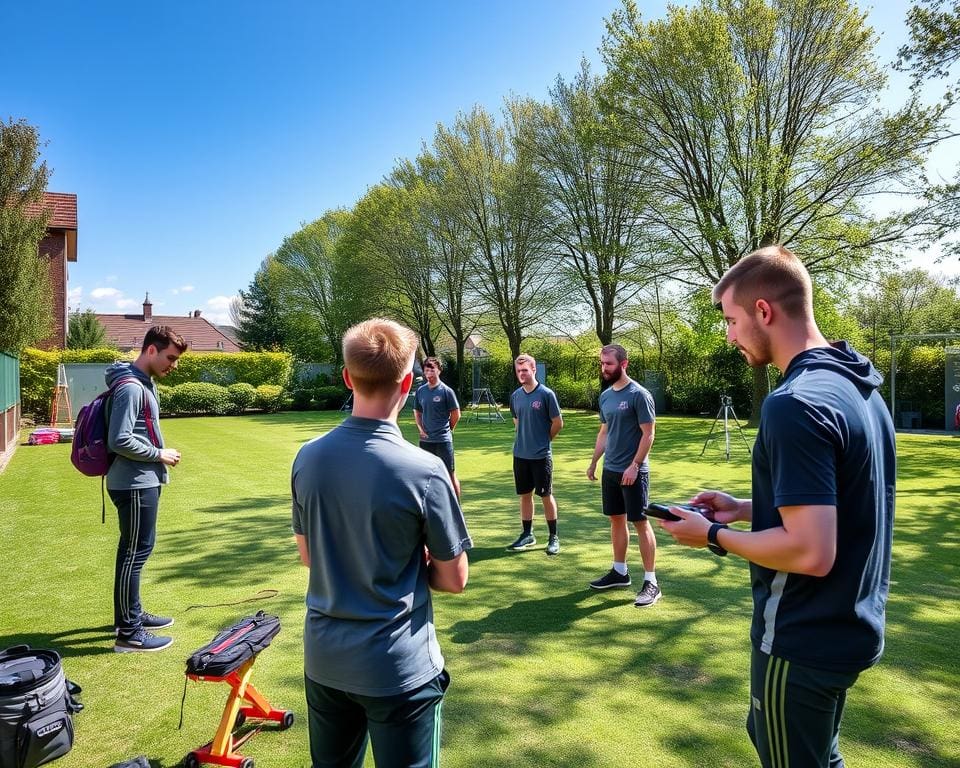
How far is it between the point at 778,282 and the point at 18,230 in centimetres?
1822

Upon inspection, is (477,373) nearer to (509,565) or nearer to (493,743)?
(509,565)

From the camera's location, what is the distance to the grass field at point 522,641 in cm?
322

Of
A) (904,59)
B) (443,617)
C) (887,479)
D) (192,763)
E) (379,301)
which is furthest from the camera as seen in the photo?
(379,301)

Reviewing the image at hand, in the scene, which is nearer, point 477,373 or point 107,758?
point 107,758

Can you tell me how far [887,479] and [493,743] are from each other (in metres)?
2.41

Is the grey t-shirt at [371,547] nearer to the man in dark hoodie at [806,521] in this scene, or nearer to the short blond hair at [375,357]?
the short blond hair at [375,357]

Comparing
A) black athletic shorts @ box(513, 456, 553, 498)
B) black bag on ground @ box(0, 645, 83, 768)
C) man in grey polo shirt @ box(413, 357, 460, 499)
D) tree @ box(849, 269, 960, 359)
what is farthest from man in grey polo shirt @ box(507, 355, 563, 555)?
tree @ box(849, 269, 960, 359)

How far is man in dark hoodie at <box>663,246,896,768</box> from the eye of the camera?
153cm

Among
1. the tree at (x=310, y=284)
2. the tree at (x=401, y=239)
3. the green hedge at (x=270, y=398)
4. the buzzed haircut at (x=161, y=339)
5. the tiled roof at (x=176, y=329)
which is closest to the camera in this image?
the buzzed haircut at (x=161, y=339)

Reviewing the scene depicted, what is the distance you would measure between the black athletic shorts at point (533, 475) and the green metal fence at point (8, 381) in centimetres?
1237

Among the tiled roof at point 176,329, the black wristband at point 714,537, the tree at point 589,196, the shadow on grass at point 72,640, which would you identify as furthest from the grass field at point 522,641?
the tiled roof at point 176,329

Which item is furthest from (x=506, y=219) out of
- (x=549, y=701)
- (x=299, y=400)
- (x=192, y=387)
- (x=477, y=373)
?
(x=549, y=701)

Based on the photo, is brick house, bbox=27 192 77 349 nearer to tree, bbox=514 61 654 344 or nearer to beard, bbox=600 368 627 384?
tree, bbox=514 61 654 344

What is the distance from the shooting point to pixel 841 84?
1886 cm
